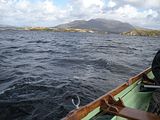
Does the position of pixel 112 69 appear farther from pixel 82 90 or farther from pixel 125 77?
pixel 82 90

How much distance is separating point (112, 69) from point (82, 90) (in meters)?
7.17

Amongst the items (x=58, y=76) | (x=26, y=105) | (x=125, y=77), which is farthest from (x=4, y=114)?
(x=125, y=77)

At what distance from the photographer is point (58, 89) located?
42.3ft

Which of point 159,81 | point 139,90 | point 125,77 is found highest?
point 159,81

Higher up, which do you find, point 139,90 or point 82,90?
point 139,90

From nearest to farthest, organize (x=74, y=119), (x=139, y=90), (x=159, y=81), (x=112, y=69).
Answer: (x=74, y=119), (x=159, y=81), (x=139, y=90), (x=112, y=69)

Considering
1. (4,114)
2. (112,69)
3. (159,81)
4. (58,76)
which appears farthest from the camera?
(112,69)

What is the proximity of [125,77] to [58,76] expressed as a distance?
4710 mm

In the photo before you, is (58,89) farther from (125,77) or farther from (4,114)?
(125,77)

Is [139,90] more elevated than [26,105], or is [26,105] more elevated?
[139,90]

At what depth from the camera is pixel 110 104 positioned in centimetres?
597

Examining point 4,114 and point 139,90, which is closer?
point 139,90

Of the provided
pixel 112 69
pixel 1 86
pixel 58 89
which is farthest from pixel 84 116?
pixel 112 69

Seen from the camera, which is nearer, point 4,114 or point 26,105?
point 4,114
